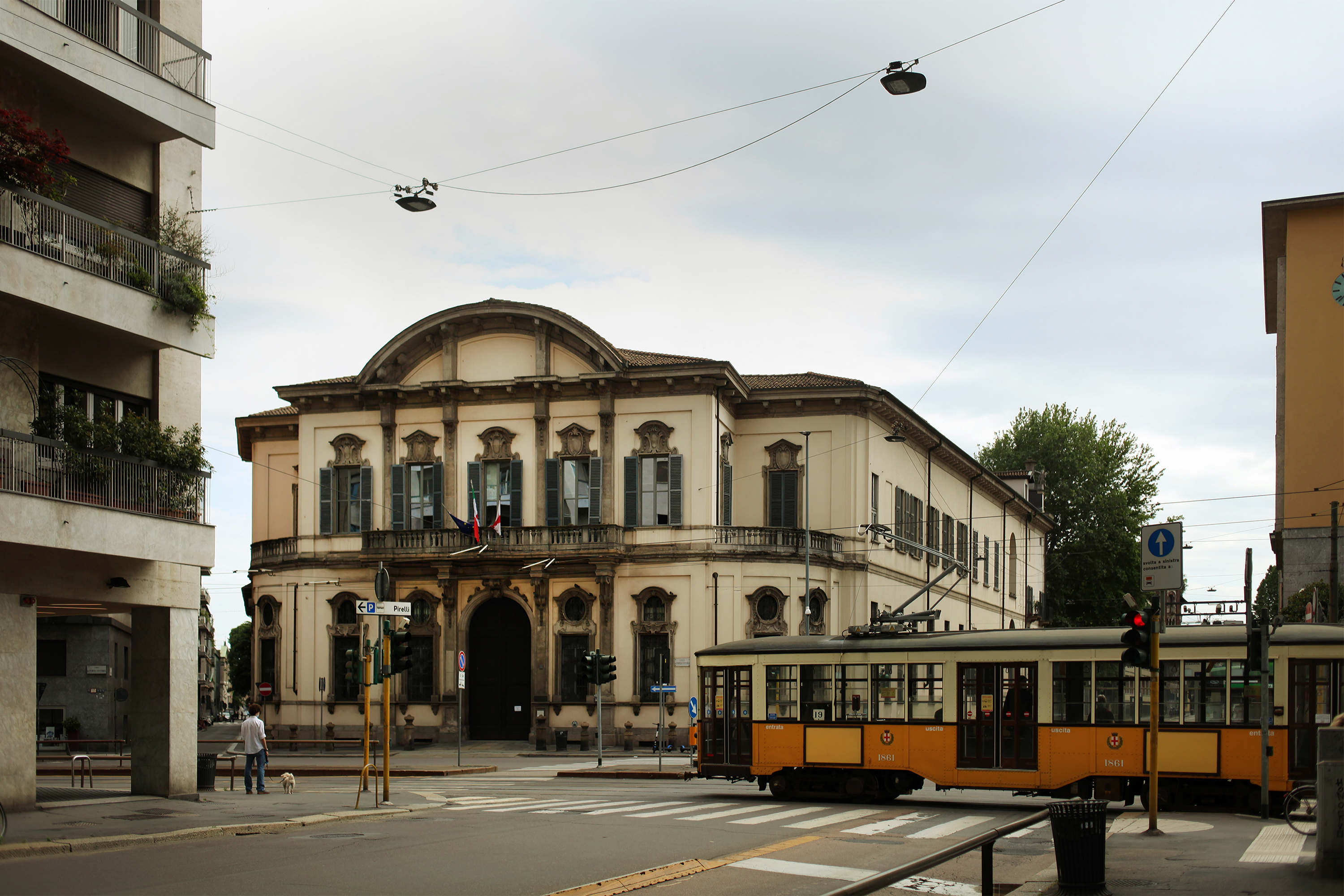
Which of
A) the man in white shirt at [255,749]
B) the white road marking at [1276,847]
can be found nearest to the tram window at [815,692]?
the white road marking at [1276,847]

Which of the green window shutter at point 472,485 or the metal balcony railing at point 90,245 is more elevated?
the metal balcony railing at point 90,245

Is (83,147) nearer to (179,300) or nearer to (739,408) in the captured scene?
(179,300)

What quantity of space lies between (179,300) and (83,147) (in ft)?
8.80

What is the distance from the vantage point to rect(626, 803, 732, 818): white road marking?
782 inches

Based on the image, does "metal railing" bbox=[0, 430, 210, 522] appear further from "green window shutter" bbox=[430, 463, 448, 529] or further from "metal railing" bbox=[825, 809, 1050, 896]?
"green window shutter" bbox=[430, 463, 448, 529]

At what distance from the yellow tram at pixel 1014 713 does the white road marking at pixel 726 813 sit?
1.59 meters

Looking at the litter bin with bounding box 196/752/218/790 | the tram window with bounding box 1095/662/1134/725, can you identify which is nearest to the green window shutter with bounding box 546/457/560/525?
the litter bin with bounding box 196/752/218/790

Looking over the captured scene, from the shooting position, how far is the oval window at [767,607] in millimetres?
44719

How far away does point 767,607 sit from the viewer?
44844mm

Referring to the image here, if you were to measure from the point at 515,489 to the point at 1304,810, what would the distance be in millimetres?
31760

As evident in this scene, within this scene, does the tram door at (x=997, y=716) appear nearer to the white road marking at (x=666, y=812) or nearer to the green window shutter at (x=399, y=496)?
the white road marking at (x=666, y=812)

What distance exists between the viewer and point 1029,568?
7569 cm

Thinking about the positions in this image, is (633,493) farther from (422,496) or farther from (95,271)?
(95,271)

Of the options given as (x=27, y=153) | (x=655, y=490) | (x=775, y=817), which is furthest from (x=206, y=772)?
(x=655, y=490)
